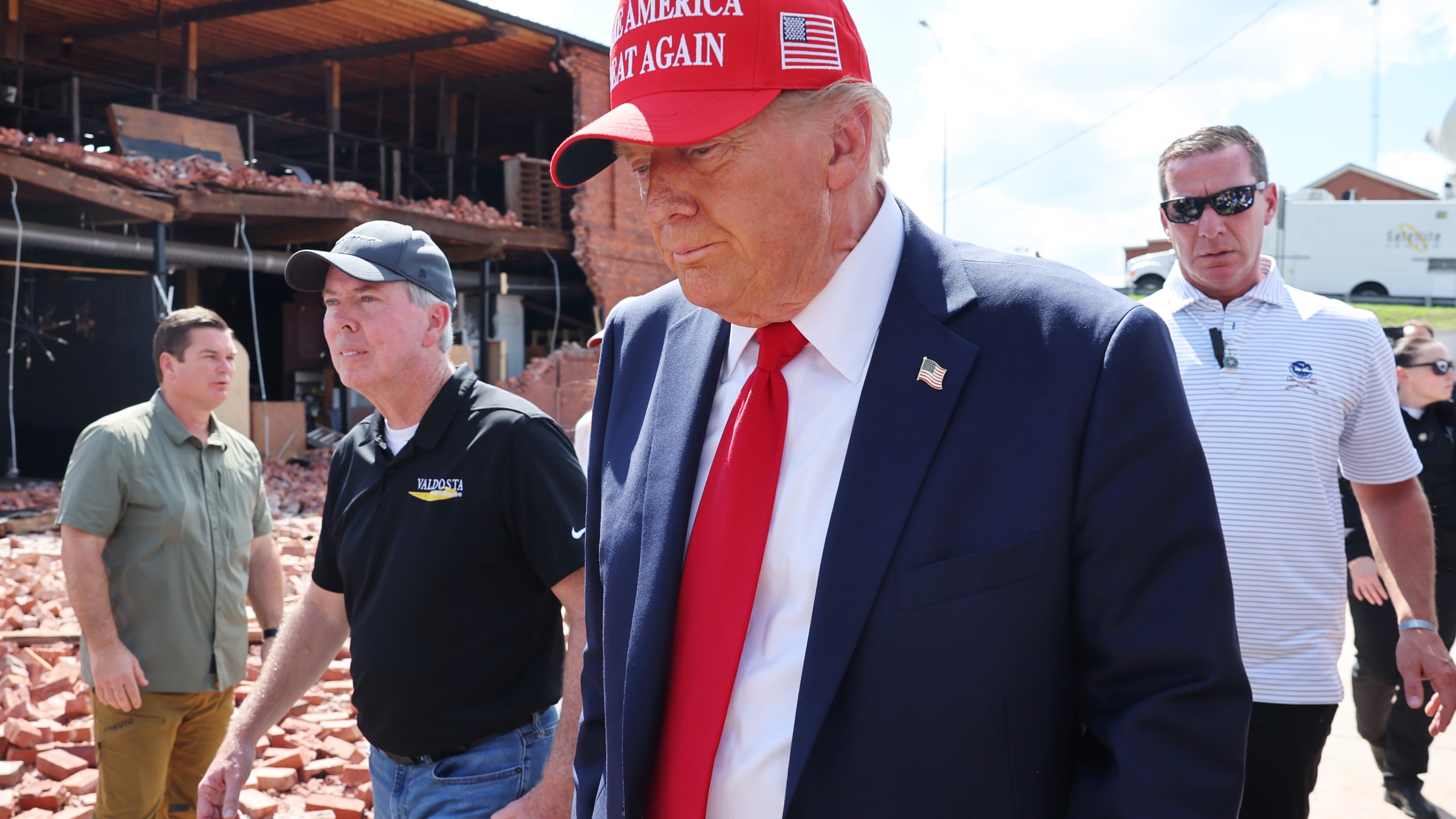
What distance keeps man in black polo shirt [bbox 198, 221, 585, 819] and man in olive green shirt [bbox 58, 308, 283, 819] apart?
1.50 metres

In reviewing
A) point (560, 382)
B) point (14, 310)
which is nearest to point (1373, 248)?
point (560, 382)

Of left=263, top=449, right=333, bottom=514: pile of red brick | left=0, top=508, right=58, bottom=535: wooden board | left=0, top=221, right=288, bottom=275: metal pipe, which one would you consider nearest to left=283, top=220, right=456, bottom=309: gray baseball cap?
left=0, top=221, right=288, bottom=275: metal pipe

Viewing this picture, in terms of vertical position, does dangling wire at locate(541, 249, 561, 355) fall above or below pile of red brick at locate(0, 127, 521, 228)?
below

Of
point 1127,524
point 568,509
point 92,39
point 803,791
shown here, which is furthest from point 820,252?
point 92,39

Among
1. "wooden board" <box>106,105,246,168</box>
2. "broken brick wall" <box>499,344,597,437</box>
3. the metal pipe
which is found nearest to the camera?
the metal pipe

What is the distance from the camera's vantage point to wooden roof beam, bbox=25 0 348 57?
14.7m

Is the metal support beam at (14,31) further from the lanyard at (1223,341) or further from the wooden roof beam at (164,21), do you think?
the lanyard at (1223,341)

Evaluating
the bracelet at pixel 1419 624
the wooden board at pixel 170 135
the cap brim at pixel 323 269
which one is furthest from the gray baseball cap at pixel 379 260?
the wooden board at pixel 170 135

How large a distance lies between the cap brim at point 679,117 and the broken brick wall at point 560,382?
49.9ft

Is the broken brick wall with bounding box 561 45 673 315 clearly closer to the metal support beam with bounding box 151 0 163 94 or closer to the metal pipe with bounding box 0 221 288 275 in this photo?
the metal pipe with bounding box 0 221 288 275

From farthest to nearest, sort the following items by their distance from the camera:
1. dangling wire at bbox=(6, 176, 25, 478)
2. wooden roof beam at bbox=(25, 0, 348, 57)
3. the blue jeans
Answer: wooden roof beam at bbox=(25, 0, 348, 57), dangling wire at bbox=(6, 176, 25, 478), the blue jeans

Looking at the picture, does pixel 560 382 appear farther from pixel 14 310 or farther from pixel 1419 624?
pixel 1419 624

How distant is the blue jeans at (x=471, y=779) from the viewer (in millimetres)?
2574

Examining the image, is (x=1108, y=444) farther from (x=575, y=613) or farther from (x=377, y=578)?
(x=377, y=578)
